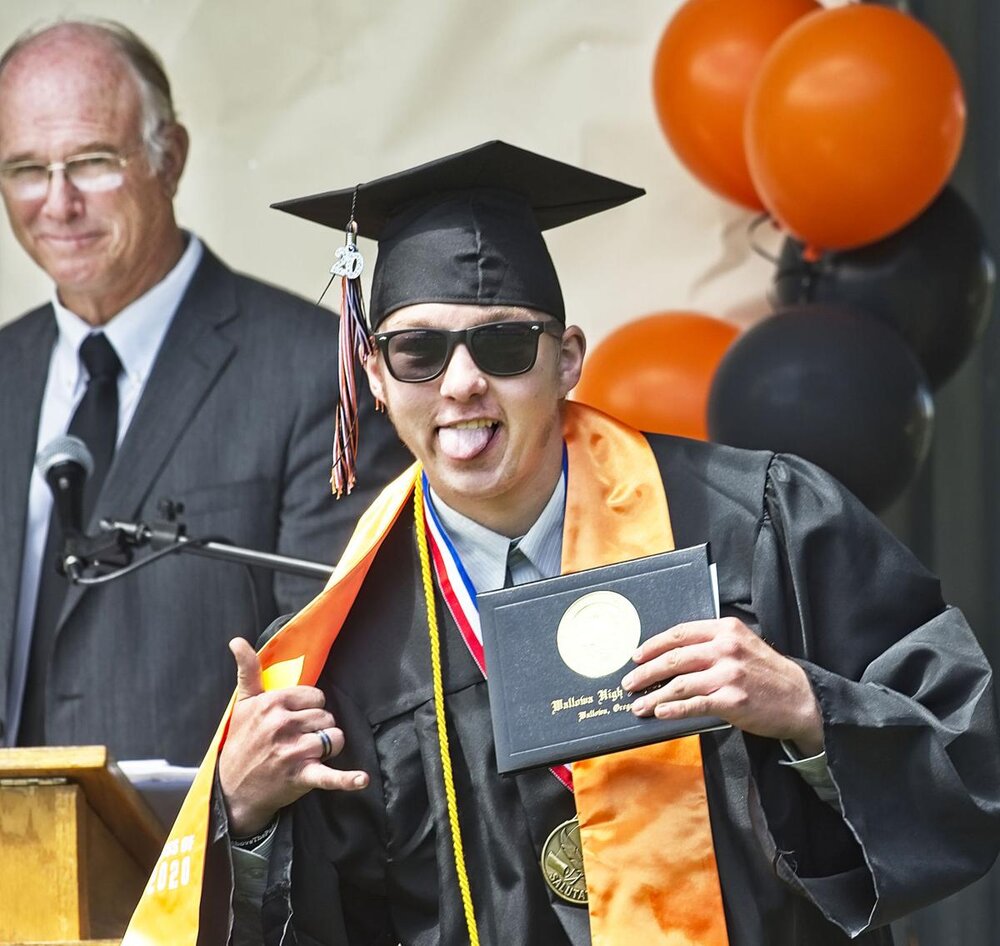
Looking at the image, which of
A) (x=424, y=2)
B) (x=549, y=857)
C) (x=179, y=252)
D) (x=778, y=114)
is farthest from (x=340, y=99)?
(x=549, y=857)

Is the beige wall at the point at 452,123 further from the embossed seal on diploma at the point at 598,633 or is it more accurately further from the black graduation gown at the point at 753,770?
the embossed seal on diploma at the point at 598,633

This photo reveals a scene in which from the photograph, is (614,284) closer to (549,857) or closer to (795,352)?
(795,352)

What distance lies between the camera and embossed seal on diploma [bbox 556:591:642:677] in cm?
255

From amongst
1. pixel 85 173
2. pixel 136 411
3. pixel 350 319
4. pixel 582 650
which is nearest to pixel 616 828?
pixel 582 650

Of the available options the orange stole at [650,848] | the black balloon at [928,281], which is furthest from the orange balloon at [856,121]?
the orange stole at [650,848]

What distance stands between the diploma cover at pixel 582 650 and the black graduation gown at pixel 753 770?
23cm

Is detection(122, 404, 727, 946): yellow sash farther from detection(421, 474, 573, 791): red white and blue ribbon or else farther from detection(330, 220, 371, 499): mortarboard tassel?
detection(330, 220, 371, 499): mortarboard tassel

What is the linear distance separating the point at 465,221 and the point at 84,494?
4.51 ft

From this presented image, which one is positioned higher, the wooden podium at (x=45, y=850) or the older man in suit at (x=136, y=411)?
the older man in suit at (x=136, y=411)

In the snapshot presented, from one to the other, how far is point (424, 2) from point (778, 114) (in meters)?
1.11

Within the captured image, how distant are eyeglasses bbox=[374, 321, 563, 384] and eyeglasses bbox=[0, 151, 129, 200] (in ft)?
5.74

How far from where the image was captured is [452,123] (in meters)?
4.97

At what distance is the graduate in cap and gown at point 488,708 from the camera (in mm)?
2674

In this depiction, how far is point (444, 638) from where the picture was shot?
2.94 m
